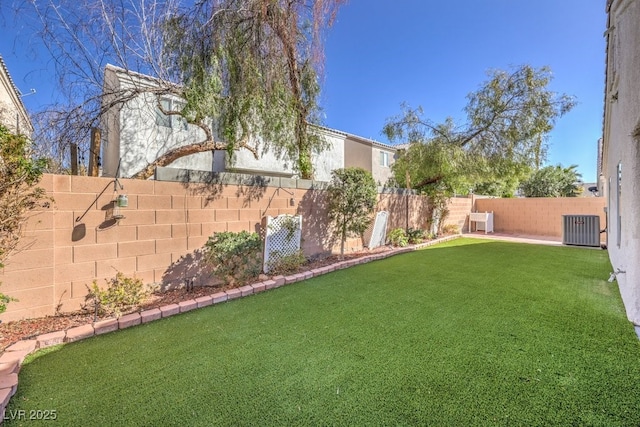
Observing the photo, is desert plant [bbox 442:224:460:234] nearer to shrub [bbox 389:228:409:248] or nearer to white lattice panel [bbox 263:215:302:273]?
shrub [bbox 389:228:409:248]

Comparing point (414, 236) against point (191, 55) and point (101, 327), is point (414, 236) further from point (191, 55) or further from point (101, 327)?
point (101, 327)

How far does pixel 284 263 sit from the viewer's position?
588 cm

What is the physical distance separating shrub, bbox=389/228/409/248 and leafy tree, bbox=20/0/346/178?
5.28 meters

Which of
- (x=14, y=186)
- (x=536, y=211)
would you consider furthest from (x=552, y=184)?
(x=14, y=186)

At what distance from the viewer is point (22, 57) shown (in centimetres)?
476

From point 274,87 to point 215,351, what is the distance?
16.0ft

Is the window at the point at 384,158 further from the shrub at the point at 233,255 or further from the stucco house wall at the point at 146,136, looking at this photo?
the shrub at the point at 233,255

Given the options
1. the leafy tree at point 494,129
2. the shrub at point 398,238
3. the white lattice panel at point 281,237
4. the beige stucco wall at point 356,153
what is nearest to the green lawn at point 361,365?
the white lattice panel at point 281,237

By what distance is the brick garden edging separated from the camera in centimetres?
235

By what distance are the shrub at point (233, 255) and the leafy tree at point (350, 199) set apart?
277 cm

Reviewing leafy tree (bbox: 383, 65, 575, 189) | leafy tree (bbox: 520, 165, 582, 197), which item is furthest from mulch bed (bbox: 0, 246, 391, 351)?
leafy tree (bbox: 520, 165, 582, 197)

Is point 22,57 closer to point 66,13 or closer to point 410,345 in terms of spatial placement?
point 66,13

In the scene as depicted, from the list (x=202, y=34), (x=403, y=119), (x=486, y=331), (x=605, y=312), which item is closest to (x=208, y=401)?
(x=486, y=331)

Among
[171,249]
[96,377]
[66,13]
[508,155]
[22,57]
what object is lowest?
[96,377]
